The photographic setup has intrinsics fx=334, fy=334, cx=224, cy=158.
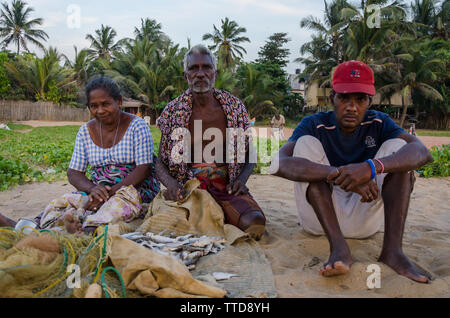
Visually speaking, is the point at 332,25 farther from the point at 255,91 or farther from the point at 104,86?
the point at 104,86

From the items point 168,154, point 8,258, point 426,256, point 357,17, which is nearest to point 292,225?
point 426,256

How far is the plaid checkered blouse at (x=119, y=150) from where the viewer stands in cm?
280

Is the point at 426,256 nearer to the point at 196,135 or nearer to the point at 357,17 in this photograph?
the point at 196,135

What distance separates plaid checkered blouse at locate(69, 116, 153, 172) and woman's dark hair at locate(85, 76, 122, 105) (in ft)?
0.92

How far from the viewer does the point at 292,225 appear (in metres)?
2.91

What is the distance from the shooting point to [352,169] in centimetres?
191

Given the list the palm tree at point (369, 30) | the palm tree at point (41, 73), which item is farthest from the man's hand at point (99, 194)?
the palm tree at point (41, 73)

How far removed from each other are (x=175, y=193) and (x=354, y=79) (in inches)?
60.0

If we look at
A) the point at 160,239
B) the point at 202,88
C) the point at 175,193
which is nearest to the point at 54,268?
the point at 160,239

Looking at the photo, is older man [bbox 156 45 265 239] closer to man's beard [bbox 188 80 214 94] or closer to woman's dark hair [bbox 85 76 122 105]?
man's beard [bbox 188 80 214 94]

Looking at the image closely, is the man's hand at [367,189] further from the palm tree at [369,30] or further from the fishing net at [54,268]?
the palm tree at [369,30]

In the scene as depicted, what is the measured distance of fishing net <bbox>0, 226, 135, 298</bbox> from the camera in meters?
1.46

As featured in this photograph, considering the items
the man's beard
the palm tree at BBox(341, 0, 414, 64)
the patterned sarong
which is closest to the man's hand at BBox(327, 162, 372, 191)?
the patterned sarong
